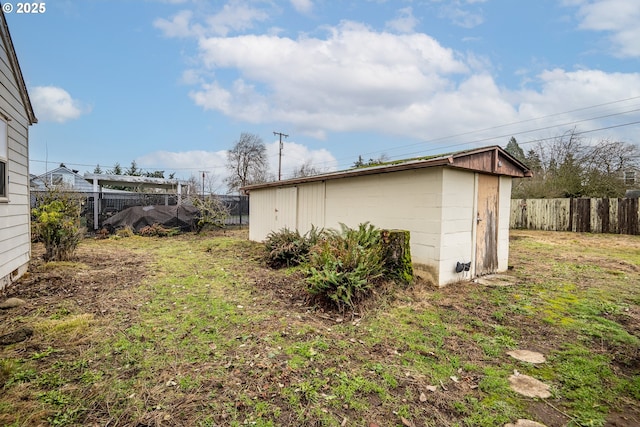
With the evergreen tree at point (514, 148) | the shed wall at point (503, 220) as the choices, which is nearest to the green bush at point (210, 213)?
the shed wall at point (503, 220)

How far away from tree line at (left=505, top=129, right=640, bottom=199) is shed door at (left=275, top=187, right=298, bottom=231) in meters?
13.3

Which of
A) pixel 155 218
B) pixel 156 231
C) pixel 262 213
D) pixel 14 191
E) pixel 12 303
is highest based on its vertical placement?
pixel 14 191

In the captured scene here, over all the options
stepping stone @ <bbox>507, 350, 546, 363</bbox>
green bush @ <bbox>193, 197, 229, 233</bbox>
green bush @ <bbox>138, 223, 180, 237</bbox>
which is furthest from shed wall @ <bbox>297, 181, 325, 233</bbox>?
green bush @ <bbox>138, 223, 180, 237</bbox>

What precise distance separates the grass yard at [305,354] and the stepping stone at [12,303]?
0.12 meters

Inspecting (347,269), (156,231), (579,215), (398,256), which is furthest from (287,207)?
(579,215)

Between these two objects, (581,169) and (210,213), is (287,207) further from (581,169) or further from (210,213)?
(581,169)

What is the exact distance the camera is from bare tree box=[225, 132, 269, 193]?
2761 cm

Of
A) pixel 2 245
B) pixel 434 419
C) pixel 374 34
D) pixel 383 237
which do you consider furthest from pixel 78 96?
pixel 434 419

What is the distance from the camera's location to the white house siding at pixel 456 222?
475 centimetres

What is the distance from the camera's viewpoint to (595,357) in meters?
2.62

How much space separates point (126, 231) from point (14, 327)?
9.27 meters

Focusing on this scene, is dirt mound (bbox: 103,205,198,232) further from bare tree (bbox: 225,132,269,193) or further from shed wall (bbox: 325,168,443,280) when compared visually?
bare tree (bbox: 225,132,269,193)

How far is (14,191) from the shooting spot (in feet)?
15.4

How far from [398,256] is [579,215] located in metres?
11.9
